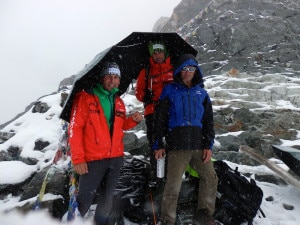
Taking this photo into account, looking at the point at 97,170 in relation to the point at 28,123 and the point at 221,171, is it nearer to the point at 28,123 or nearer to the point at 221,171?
the point at 221,171

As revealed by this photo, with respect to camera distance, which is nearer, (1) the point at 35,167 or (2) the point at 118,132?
(2) the point at 118,132

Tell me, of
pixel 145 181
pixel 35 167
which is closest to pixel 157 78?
pixel 145 181

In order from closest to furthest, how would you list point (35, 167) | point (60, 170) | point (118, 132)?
point (118, 132)
point (60, 170)
point (35, 167)

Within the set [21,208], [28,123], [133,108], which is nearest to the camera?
[21,208]

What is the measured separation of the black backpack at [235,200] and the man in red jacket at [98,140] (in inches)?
70.4

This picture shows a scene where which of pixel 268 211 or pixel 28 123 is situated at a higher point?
pixel 28 123

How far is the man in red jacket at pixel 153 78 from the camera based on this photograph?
4.81 m

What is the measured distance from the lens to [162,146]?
412 cm

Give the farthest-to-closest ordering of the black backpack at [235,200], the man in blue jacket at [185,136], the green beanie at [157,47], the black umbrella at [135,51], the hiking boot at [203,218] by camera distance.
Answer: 1. the green beanie at [157,47]
2. the black umbrella at [135,51]
3. the black backpack at [235,200]
4. the hiking boot at [203,218]
5. the man in blue jacket at [185,136]

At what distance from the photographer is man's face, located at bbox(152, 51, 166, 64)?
4770mm

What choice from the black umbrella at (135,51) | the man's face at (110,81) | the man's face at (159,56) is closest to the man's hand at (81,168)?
the black umbrella at (135,51)

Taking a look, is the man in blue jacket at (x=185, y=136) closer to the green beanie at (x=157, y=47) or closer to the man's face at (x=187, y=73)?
the man's face at (x=187, y=73)

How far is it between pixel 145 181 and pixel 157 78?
1.81 meters

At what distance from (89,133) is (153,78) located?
5.77ft
